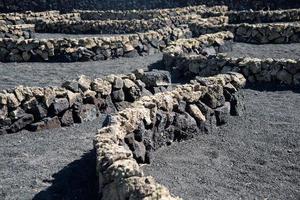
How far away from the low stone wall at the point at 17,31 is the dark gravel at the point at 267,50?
35.1ft

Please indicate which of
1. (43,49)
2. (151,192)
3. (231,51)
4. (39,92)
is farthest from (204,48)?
(151,192)

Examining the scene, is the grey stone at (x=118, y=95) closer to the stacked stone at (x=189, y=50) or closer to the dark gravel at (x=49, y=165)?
the dark gravel at (x=49, y=165)

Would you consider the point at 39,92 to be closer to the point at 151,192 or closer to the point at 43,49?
the point at 151,192

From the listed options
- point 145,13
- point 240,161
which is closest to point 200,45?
point 240,161

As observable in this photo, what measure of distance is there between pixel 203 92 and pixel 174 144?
147 cm

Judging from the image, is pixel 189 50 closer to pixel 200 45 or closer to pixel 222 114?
pixel 200 45

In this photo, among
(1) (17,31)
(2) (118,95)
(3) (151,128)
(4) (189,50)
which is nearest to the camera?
(3) (151,128)

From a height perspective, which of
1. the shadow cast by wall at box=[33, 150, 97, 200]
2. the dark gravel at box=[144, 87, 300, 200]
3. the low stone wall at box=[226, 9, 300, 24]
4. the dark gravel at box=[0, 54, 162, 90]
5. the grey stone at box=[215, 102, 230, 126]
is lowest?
the dark gravel at box=[0, 54, 162, 90]

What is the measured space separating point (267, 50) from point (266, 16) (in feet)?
27.8

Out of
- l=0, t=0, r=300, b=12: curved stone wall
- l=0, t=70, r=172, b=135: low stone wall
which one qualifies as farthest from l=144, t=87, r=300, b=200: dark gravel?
l=0, t=0, r=300, b=12: curved stone wall

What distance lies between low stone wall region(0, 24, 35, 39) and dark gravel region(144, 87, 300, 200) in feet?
53.7

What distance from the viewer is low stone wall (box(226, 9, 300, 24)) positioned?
27438mm

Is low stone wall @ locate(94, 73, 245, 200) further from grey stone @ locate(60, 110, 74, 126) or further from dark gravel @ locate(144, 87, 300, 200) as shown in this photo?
grey stone @ locate(60, 110, 74, 126)

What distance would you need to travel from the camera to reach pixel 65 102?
36.0 ft
